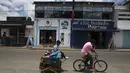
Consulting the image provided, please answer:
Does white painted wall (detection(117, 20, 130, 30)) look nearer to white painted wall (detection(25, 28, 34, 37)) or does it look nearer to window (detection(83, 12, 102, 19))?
window (detection(83, 12, 102, 19))

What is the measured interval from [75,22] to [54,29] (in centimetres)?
408

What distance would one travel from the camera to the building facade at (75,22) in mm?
40219

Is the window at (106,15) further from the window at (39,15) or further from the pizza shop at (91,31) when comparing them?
the window at (39,15)

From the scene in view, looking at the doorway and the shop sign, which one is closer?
the shop sign

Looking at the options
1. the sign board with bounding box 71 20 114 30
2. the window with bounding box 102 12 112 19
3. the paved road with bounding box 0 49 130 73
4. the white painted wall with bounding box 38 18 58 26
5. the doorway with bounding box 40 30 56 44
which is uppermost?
the window with bounding box 102 12 112 19

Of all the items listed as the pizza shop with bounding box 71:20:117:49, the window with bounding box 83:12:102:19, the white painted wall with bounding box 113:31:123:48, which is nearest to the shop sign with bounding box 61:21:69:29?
the pizza shop with bounding box 71:20:117:49

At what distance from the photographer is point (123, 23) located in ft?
134

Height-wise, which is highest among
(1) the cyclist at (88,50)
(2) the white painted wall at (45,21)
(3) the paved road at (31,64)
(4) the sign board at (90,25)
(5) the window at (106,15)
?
(5) the window at (106,15)

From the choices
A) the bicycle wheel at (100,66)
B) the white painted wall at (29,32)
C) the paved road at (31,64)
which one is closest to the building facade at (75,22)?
the white painted wall at (29,32)

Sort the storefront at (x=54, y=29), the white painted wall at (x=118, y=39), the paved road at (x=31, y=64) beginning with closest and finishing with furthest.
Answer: the paved road at (x=31, y=64)
the white painted wall at (x=118, y=39)
the storefront at (x=54, y=29)

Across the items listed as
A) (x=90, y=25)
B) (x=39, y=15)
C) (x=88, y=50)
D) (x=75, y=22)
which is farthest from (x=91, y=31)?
(x=88, y=50)

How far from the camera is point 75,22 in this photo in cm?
3994

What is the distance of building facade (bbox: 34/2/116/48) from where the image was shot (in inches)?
1583

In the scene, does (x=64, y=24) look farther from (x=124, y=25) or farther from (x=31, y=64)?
(x=31, y=64)
